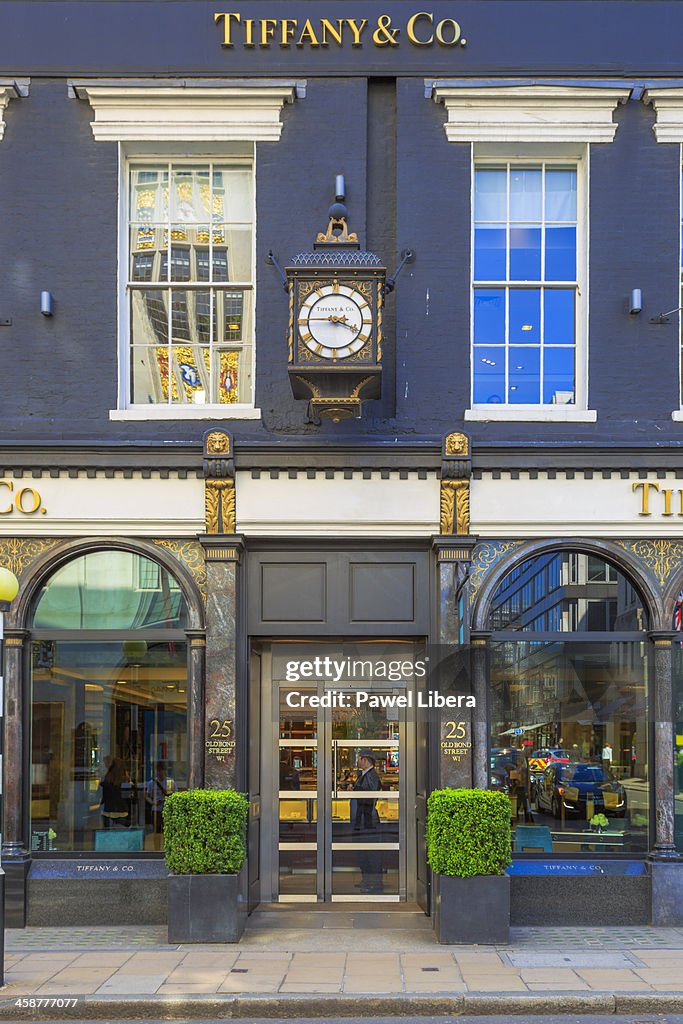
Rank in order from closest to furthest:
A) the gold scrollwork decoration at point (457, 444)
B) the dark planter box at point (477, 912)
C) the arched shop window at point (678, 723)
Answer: the dark planter box at point (477, 912), the gold scrollwork decoration at point (457, 444), the arched shop window at point (678, 723)

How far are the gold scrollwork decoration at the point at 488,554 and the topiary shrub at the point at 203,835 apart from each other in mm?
A: 3372

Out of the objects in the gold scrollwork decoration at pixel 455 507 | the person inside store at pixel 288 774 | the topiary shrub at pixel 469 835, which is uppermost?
the gold scrollwork decoration at pixel 455 507

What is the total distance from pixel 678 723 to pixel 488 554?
2.61 meters

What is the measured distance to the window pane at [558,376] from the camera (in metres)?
11.8

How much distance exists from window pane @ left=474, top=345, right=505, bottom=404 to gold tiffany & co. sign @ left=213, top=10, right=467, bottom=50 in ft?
10.7

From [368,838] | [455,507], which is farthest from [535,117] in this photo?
[368,838]

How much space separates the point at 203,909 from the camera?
10289 mm

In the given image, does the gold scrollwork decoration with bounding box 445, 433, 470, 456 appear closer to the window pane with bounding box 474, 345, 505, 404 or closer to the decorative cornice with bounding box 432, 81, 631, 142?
the window pane with bounding box 474, 345, 505, 404

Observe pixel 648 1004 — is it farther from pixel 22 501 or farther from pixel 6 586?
pixel 22 501

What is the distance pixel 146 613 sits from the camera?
1155cm

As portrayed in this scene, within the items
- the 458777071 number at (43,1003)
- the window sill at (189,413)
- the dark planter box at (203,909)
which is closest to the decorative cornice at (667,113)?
the window sill at (189,413)

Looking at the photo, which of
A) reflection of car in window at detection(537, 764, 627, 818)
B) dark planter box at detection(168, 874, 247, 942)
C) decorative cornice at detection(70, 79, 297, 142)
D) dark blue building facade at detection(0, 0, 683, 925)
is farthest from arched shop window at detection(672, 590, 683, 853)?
decorative cornice at detection(70, 79, 297, 142)

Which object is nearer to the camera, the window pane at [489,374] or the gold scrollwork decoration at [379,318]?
the gold scrollwork decoration at [379,318]

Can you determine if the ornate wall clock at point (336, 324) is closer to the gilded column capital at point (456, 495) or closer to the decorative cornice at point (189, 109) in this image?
the gilded column capital at point (456, 495)
